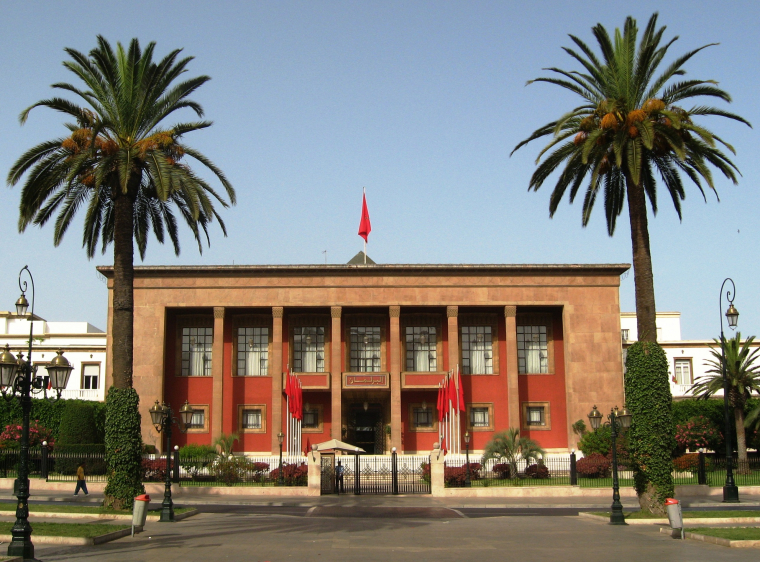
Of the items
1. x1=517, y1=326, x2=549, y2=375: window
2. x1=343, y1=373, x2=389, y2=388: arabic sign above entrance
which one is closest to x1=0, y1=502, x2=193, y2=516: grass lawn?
x1=343, y1=373, x2=389, y2=388: arabic sign above entrance

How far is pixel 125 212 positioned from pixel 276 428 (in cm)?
2085

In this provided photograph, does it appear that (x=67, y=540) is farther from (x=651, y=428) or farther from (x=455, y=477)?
(x=455, y=477)

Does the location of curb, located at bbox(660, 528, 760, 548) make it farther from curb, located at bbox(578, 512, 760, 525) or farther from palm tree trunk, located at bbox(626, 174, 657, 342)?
palm tree trunk, located at bbox(626, 174, 657, 342)

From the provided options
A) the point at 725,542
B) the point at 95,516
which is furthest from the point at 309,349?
the point at 725,542

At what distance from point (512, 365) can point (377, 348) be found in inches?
297

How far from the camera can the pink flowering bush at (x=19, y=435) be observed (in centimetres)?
3672

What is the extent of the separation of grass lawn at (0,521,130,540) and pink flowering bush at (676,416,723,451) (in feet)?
95.1

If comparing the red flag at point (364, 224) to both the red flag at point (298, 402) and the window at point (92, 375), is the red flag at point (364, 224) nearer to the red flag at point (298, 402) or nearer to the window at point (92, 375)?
the red flag at point (298, 402)

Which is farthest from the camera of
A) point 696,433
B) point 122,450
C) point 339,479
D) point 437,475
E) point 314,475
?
point 696,433

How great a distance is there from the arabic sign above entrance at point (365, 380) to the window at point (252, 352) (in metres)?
5.15

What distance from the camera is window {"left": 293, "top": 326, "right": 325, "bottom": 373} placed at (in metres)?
45.6

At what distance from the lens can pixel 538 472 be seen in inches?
1350

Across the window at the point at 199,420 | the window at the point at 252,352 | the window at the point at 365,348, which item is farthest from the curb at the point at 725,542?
the window at the point at 199,420

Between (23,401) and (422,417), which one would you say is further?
(422,417)
